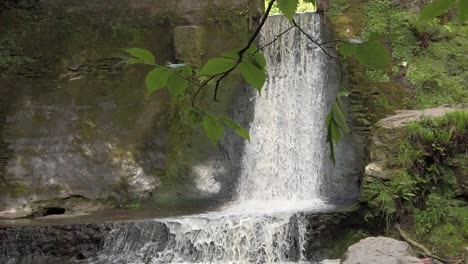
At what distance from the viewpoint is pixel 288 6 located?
0.76 m

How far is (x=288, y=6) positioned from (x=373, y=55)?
0.65 feet

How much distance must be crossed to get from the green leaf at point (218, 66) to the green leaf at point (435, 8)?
1.09 ft

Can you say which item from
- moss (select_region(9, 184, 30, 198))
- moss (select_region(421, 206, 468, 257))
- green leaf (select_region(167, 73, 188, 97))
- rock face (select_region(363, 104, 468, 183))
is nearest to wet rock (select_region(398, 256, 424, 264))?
moss (select_region(421, 206, 468, 257))

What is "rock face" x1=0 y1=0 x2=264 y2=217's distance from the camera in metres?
8.70

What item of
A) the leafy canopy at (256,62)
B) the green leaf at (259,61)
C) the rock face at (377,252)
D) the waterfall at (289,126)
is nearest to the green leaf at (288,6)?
the leafy canopy at (256,62)

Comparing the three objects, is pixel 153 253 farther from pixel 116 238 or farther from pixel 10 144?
pixel 10 144

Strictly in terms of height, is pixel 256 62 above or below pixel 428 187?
above

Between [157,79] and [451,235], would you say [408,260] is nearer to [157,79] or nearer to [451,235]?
[451,235]

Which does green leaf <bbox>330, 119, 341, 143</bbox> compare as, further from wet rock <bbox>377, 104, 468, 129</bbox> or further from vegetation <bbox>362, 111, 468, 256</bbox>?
wet rock <bbox>377, 104, 468, 129</bbox>

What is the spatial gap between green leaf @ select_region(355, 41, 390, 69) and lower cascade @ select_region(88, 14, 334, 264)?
5292mm

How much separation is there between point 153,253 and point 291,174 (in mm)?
3122

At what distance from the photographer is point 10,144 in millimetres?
8930

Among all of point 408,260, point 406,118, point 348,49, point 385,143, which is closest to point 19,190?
point 385,143

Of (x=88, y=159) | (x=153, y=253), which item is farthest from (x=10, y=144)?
(x=153, y=253)
